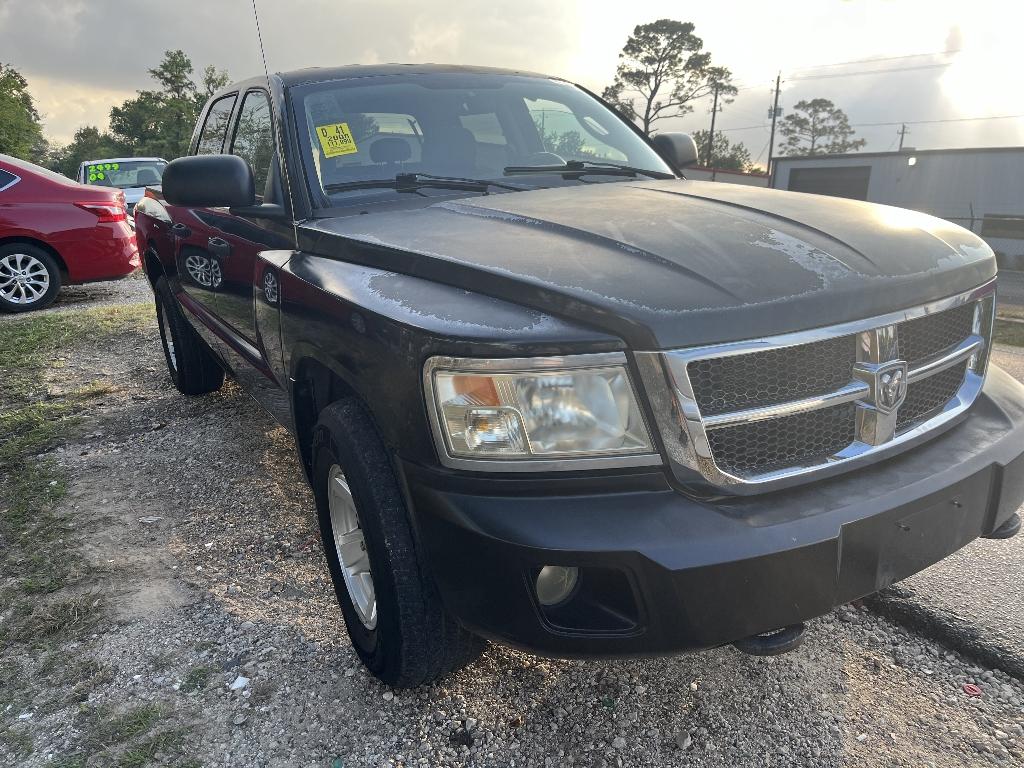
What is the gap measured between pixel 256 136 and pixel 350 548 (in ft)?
5.83

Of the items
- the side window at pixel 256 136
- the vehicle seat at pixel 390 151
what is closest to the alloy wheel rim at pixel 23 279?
the side window at pixel 256 136

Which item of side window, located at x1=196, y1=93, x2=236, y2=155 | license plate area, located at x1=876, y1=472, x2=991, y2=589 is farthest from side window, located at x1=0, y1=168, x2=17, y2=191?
license plate area, located at x1=876, y1=472, x2=991, y2=589

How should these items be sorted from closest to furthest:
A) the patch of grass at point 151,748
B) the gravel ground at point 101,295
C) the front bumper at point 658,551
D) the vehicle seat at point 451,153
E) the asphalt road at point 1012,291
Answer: the front bumper at point 658,551 < the patch of grass at point 151,748 < the vehicle seat at point 451,153 < the gravel ground at point 101,295 < the asphalt road at point 1012,291

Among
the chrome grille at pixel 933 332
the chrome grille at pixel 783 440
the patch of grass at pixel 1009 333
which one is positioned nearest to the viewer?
the chrome grille at pixel 783 440

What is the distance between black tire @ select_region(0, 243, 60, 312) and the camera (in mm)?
7797

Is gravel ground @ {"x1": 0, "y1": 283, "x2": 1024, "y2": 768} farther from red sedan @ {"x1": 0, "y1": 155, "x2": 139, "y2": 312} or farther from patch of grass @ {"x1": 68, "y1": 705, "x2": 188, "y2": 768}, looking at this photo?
red sedan @ {"x1": 0, "y1": 155, "x2": 139, "y2": 312}

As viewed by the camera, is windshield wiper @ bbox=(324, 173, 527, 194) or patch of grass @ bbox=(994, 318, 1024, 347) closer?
windshield wiper @ bbox=(324, 173, 527, 194)

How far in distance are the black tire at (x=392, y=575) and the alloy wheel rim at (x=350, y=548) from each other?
15cm

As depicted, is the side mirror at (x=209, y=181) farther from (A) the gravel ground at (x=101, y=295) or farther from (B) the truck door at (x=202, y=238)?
(A) the gravel ground at (x=101, y=295)

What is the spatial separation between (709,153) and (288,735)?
186 feet

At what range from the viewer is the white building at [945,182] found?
22.5 m

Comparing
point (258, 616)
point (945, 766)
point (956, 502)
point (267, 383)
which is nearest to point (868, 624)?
point (945, 766)

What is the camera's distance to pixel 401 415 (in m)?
1.67

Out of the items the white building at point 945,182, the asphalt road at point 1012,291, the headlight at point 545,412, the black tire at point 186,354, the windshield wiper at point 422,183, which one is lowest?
the asphalt road at point 1012,291
